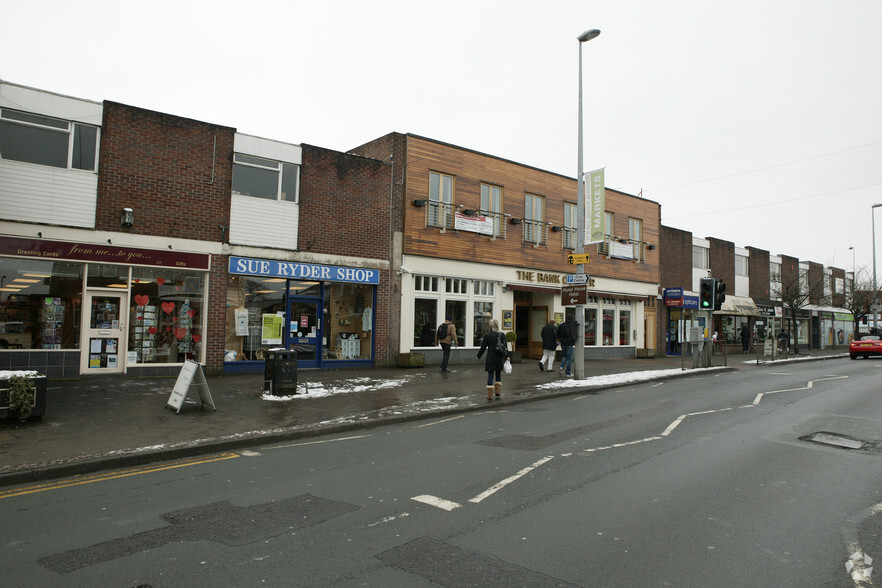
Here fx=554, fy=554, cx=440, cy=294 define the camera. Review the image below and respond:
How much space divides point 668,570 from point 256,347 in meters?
13.8

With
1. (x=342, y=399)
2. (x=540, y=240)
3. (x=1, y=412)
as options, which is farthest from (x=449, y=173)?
(x=1, y=412)

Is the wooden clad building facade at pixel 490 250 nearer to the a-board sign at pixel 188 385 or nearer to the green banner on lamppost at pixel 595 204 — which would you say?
the green banner on lamppost at pixel 595 204

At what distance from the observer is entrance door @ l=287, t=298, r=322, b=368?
1647 cm

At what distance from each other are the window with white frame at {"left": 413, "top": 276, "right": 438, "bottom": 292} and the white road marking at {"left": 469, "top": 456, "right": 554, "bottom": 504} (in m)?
12.7

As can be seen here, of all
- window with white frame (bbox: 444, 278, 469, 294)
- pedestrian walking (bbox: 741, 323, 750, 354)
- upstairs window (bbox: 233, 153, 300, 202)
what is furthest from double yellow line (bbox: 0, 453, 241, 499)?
pedestrian walking (bbox: 741, 323, 750, 354)

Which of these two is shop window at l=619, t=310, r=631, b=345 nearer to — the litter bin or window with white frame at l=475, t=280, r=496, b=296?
window with white frame at l=475, t=280, r=496, b=296

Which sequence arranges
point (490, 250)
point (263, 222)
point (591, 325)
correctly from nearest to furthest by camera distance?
point (263, 222) → point (490, 250) → point (591, 325)

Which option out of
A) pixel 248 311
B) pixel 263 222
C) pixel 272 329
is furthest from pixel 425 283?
pixel 248 311

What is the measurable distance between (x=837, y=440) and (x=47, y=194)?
54.2 ft

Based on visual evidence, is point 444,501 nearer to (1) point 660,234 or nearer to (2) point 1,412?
(2) point 1,412

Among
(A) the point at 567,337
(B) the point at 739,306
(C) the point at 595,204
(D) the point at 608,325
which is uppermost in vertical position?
(C) the point at 595,204

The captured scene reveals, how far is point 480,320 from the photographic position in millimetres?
21047

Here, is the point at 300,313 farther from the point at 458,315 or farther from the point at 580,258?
the point at 580,258

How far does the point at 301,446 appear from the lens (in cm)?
799
